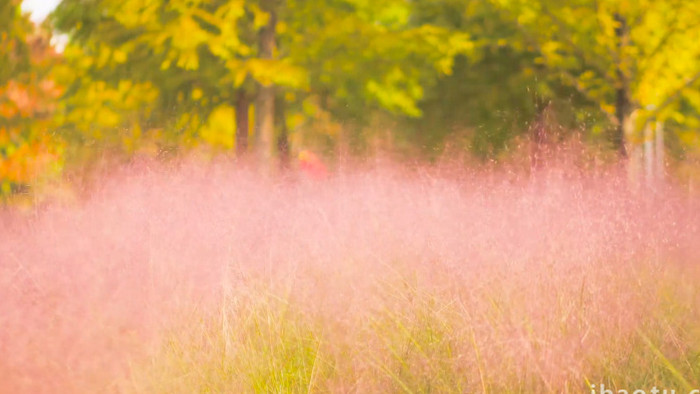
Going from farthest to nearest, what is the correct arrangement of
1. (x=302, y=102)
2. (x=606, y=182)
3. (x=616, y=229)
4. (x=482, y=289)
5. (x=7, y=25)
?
(x=302, y=102) < (x=7, y=25) < (x=606, y=182) < (x=616, y=229) < (x=482, y=289)

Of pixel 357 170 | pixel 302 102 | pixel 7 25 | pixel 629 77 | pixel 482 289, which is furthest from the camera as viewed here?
pixel 302 102

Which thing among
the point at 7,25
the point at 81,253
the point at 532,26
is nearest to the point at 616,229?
the point at 81,253

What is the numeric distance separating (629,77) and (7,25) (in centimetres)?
966

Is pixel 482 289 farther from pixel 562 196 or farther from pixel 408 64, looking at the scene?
pixel 408 64

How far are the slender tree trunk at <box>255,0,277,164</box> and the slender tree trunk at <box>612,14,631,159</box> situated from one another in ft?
16.2

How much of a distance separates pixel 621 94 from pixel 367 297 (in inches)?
322

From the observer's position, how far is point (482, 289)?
3.38m

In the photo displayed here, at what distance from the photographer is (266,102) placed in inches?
439

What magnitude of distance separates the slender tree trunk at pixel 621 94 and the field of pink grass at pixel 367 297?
17.3 feet

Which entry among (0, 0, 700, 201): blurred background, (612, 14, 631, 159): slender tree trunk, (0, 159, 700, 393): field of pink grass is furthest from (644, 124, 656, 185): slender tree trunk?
(0, 159, 700, 393): field of pink grass

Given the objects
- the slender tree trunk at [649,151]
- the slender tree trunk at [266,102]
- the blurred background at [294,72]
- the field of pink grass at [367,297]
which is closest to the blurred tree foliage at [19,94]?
the blurred background at [294,72]

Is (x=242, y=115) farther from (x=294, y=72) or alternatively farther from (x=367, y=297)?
(x=367, y=297)

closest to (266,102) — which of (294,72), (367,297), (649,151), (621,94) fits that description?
(294,72)

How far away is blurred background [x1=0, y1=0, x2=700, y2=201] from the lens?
9.36 meters
